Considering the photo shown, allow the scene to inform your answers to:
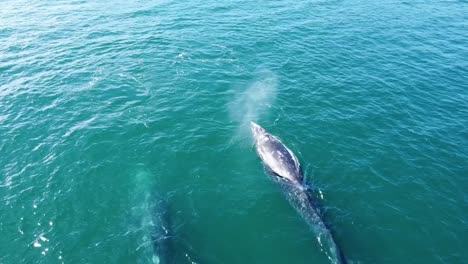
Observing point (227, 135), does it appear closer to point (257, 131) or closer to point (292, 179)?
point (257, 131)

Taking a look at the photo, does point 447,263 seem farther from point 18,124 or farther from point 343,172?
point 18,124

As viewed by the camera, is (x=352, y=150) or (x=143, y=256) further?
(x=352, y=150)

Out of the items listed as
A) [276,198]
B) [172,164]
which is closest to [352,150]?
[276,198]

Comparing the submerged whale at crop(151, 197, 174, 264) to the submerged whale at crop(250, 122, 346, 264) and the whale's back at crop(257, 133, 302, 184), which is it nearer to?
the submerged whale at crop(250, 122, 346, 264)

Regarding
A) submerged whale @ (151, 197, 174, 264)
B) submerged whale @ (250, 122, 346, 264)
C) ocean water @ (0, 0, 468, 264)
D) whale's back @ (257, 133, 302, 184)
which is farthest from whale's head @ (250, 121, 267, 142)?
submerged whale @ (151, 197, 174, 264)

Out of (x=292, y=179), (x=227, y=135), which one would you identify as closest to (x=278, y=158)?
(x=292, y=179)

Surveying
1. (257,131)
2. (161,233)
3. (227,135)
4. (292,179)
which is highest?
(257,131)

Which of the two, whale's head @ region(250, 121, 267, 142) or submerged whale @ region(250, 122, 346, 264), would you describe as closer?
submerged whale @ region(250, 122, 346, 264)

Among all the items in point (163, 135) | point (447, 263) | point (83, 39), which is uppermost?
point (83, 39)
